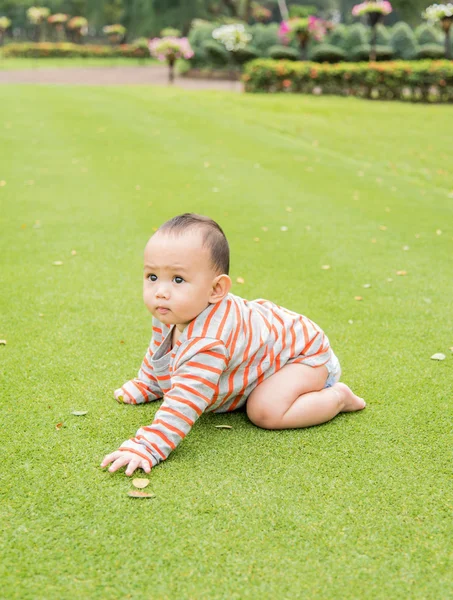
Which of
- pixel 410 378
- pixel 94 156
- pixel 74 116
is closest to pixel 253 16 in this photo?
pixel 74 116

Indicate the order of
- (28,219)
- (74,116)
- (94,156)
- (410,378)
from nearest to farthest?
(410,378), (28,219), (94,156), (74,116)

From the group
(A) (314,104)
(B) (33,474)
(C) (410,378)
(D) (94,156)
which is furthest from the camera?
(A) (314,104)

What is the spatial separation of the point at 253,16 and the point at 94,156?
45.2m

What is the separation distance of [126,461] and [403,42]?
30357 millimetres

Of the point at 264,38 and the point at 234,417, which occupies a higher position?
the point at 264,38

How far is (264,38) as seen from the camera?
3097 centimetres

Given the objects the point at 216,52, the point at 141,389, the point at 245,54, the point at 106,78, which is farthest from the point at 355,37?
the point at 141,389

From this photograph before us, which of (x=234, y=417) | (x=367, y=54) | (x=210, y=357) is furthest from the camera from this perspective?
(x=367, y=54)

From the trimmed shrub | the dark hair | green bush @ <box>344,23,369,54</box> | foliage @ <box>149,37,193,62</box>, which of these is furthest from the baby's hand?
green bush @ <box>344,23,369,54</box>

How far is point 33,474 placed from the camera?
98.8 inches

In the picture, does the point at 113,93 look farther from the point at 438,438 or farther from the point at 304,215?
the point at 438,438

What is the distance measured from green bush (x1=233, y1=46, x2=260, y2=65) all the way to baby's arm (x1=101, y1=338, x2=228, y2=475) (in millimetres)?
29248

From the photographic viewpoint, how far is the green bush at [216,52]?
100 feet

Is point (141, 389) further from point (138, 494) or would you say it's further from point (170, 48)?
point (170, 48)
